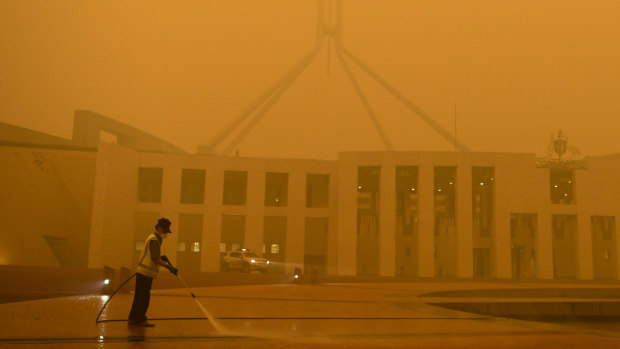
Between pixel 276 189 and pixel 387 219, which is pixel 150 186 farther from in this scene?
pixel 387 219

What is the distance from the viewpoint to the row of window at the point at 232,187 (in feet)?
167

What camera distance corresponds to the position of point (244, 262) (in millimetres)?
42344

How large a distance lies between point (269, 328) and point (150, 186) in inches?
1774

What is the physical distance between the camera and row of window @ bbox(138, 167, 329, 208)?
5088 cm

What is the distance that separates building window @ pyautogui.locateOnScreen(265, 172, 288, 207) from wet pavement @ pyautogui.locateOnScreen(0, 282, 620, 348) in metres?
38.3

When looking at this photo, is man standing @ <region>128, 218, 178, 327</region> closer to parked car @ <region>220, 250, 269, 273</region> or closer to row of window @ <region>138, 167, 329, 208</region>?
parked car @ <region>220, 250, 269, 273</region>

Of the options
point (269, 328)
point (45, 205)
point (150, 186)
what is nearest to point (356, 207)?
point (150, 186)

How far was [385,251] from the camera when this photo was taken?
45.2 meters

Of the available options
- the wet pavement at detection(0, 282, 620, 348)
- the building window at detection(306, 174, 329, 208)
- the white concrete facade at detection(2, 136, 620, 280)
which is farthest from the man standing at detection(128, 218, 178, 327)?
the building window at detection(306, 174, 329, 208)

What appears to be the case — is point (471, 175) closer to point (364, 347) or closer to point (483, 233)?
point (483, 233)

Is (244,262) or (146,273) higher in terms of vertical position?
(244,262)

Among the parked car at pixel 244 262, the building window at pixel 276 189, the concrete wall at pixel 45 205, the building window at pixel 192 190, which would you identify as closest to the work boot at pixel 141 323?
the parked car at pixel 244 262

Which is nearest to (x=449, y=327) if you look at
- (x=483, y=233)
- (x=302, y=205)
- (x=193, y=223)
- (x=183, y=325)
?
(x=183, y=325)

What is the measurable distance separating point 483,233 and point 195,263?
2262 cm
